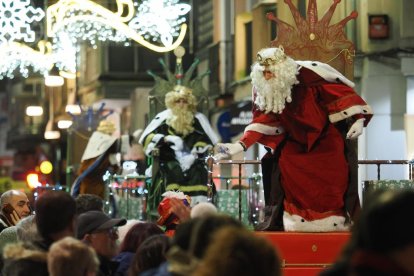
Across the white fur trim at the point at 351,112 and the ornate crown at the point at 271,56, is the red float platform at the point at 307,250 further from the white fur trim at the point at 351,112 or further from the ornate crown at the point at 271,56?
the ornate crown at the point at 271,56

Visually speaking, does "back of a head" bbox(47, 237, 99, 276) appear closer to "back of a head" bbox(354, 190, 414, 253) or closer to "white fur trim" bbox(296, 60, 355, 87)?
"back of a head" bbox(354, 190, 414, 253)

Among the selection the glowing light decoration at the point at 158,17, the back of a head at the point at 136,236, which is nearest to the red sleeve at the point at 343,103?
the back of a head at the point at 136,236

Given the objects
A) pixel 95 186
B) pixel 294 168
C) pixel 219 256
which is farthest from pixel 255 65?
pixel 95 186

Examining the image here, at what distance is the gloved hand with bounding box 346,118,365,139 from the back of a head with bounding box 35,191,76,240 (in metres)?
4.26

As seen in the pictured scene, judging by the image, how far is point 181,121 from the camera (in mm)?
19672

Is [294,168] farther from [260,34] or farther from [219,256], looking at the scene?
[260,34]

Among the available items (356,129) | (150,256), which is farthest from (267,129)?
(150,256)

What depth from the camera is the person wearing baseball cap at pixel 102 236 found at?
8766 mm

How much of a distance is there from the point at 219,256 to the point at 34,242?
285 centimetres

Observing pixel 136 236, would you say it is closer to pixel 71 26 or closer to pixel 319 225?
pixel 319 225

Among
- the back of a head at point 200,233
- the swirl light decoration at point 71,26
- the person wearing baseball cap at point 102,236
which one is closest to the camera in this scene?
the back of a head at point 200,233

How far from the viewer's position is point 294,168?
12422 mm

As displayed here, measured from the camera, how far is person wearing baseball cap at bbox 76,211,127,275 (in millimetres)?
8766

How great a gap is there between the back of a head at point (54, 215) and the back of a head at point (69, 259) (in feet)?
2.98
